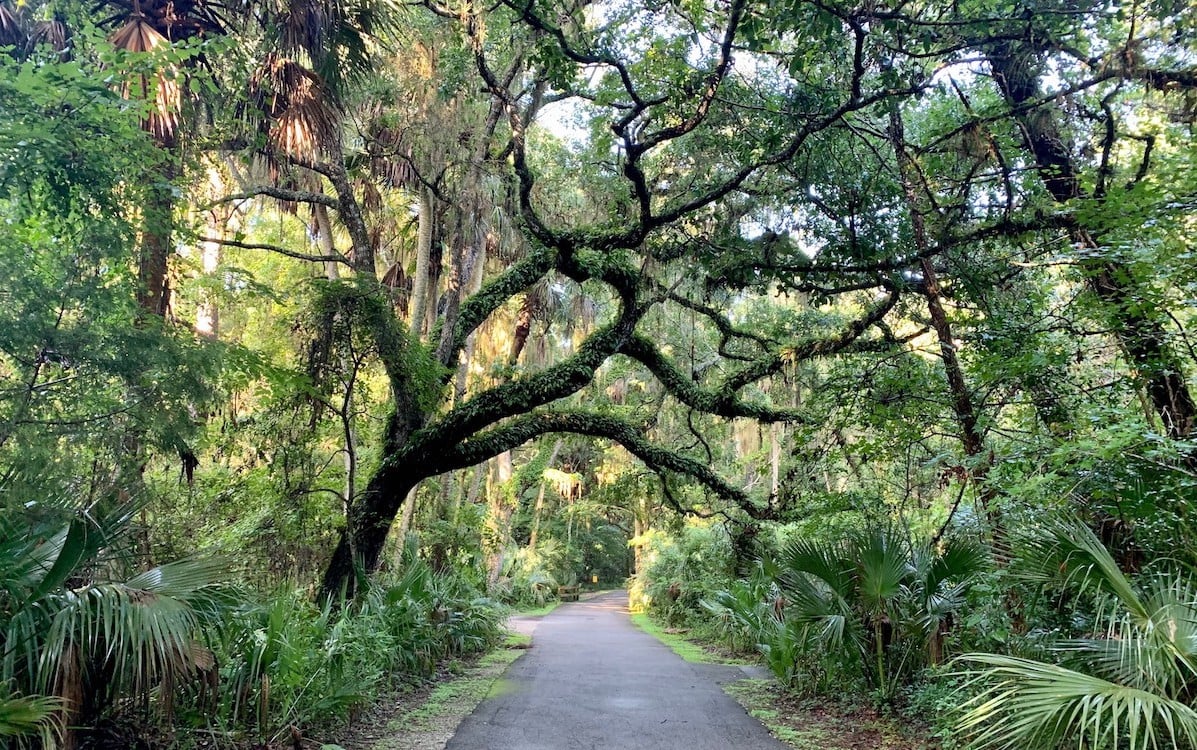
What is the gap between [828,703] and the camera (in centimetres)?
767

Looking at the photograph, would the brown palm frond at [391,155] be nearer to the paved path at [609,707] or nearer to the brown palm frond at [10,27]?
the brown palm frond at [10,27]

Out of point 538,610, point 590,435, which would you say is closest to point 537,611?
point 538,610

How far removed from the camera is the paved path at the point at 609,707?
6.18 meters

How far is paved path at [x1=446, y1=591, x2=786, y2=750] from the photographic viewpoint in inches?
243

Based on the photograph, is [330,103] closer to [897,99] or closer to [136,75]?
[136,75]

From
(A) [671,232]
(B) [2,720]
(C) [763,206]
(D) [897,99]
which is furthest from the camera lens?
(A) [671,232]

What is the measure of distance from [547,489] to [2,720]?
26953mm

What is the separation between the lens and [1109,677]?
165 inches

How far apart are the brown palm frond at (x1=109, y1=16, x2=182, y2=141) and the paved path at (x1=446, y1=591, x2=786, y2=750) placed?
224 inches

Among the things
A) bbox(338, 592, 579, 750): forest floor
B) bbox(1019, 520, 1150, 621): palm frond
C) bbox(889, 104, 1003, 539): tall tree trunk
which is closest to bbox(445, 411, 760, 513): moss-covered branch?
bbox(338, 592, 579, 750): forest floor

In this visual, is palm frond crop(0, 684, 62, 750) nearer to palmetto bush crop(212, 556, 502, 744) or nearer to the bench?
palmetto bush crop(212, 556, 502, 744)

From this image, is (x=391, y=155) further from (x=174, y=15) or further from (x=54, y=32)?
(x=54, y=32)

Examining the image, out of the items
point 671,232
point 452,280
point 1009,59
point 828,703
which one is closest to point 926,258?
point 1009,59

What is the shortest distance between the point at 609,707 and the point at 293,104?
7.13 m
